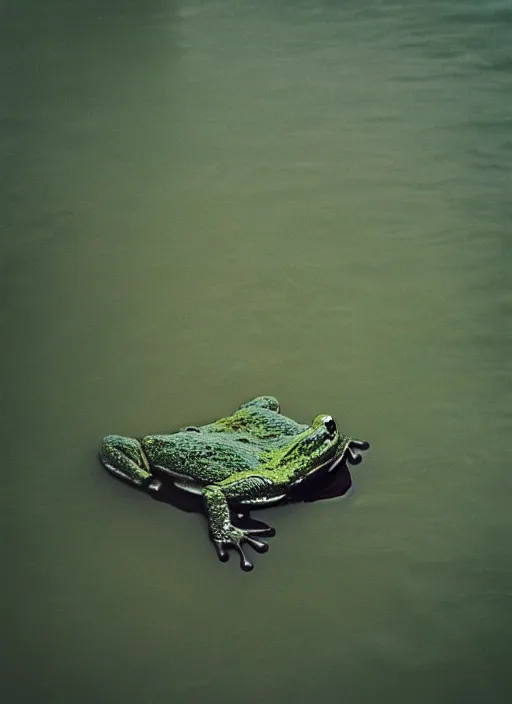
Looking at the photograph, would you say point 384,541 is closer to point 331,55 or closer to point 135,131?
point 135,131

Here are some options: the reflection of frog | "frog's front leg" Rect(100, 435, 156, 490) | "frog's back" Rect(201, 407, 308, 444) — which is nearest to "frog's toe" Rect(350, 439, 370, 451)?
the reflection of frog

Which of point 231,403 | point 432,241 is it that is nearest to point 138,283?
point 231,403

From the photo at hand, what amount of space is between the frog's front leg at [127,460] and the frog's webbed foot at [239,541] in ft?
0.66

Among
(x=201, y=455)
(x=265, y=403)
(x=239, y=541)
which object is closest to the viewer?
(x=239, y=541)

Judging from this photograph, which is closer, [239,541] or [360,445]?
[239,541]

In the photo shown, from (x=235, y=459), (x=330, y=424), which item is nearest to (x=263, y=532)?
(x=235, y=459)

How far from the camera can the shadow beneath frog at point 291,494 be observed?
1918 millimetres

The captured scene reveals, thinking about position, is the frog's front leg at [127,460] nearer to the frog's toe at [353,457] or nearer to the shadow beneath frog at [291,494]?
the shadow beneath frog at [291,494]

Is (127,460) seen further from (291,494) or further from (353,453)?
(353,453)

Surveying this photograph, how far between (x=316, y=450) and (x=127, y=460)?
0.38m

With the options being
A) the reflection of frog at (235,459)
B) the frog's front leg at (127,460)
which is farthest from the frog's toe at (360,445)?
the frog's front leg at (127,460)

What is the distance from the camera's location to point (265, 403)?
6.98 ft

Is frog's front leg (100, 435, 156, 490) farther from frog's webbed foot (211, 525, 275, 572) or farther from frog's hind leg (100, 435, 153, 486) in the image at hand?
frog's webbed foot (211, 525, 275, 572)

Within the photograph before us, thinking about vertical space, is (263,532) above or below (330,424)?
below
